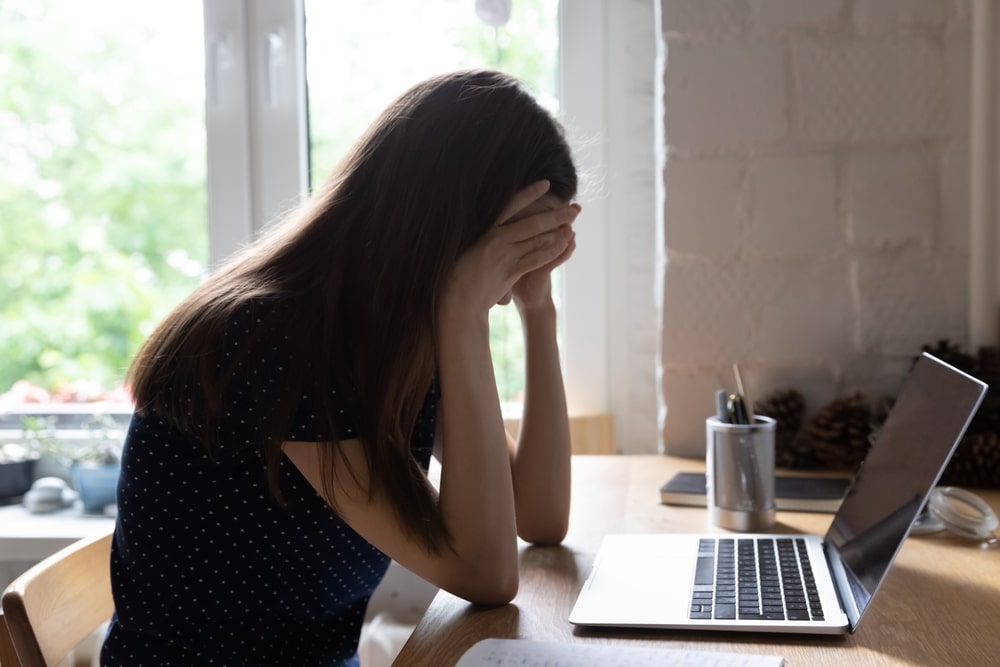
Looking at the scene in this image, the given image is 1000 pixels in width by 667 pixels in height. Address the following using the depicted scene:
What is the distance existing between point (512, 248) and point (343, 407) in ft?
0.77

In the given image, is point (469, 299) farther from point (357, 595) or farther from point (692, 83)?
point (692, 83)

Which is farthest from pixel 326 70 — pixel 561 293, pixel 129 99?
pixel 561 293

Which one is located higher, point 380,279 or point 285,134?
point 285,134

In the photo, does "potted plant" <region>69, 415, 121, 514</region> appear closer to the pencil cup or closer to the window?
the window

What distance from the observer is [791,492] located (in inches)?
44.9

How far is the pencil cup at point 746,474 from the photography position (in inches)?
40.1

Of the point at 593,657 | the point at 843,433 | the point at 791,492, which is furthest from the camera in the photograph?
the point at 843,433

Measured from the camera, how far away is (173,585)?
36.7 inches

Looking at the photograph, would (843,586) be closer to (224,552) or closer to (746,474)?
(746,474)

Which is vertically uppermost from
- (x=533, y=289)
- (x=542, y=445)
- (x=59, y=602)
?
(x=533, y=289)

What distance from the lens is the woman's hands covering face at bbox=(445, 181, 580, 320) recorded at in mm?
904

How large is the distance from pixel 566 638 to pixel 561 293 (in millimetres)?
1038

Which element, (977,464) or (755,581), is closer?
(755,581)

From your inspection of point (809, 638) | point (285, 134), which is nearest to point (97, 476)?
point (285, 134)
